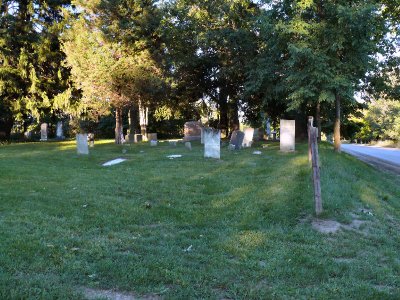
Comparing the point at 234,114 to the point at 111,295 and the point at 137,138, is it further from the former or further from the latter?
the point at 111,295

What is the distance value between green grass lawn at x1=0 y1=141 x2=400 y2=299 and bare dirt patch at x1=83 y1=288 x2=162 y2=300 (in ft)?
0.17

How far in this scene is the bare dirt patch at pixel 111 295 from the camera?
3.60 metres

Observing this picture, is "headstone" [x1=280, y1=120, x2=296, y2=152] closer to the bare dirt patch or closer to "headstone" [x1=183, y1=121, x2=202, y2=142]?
"headstone" [x1=183, y1=121, x2=202, y2=142]

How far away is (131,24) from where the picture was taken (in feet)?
89.7

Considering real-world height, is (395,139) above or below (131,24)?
below

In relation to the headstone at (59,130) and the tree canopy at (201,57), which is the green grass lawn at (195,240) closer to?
the tree canopy at (201,57)

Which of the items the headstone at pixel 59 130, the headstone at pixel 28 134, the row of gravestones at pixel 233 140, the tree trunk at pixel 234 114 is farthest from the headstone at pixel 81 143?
the headstone at pixel 59 130

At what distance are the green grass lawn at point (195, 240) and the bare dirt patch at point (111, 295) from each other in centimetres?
5

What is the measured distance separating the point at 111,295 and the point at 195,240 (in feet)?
6.52

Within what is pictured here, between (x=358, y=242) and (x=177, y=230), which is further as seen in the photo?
(x=177, y=230)

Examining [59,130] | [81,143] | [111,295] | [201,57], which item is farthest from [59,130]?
[111,295]

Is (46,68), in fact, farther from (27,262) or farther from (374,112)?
(374,112)

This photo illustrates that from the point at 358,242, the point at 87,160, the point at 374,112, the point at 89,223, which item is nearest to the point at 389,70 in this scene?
the point at 87,160

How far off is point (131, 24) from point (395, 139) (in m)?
40.0
